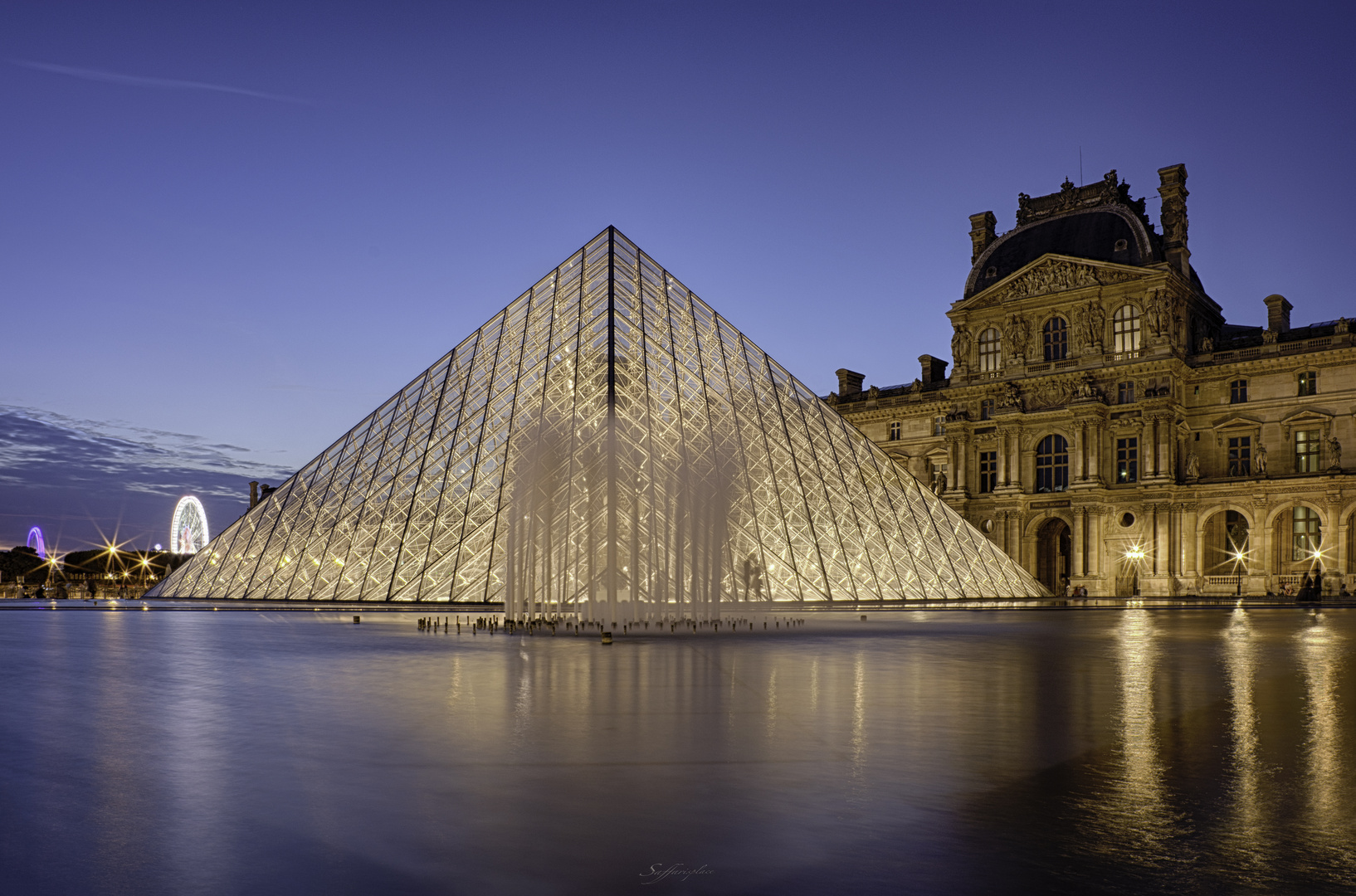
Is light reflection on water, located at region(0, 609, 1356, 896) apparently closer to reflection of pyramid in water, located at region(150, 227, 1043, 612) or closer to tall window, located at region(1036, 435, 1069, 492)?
reflection of pyramid in water, located at region(150, 227, 1043, 612)

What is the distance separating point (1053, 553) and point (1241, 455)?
981cm

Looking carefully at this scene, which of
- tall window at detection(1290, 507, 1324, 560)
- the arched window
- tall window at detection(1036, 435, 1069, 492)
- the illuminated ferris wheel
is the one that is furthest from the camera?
the illuminated ferris wheel

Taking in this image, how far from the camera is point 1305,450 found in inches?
1714

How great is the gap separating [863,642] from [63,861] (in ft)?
43.4

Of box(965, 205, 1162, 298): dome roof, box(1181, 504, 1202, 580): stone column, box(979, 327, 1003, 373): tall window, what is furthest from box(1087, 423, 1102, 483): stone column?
box(965, 205, 1162, 298): dome roof

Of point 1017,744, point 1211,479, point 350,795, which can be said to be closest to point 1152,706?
point 1017,744

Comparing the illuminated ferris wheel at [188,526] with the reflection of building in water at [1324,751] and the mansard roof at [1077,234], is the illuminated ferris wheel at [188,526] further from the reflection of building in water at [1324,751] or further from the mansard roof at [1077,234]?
the reflection of building in water at [1324,751]

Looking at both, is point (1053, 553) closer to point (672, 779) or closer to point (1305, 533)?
point (1305, 533)

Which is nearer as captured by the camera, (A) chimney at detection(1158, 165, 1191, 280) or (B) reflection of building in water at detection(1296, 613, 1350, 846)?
(B) reflection of building in water at detection(1296, 613, 1350, 846)

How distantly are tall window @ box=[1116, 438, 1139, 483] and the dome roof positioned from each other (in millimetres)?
7679

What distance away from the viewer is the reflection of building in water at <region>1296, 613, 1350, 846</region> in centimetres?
466

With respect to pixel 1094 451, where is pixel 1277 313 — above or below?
above

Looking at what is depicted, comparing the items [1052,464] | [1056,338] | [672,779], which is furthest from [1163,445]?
[672,779]

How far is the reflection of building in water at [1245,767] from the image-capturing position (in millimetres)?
4301
